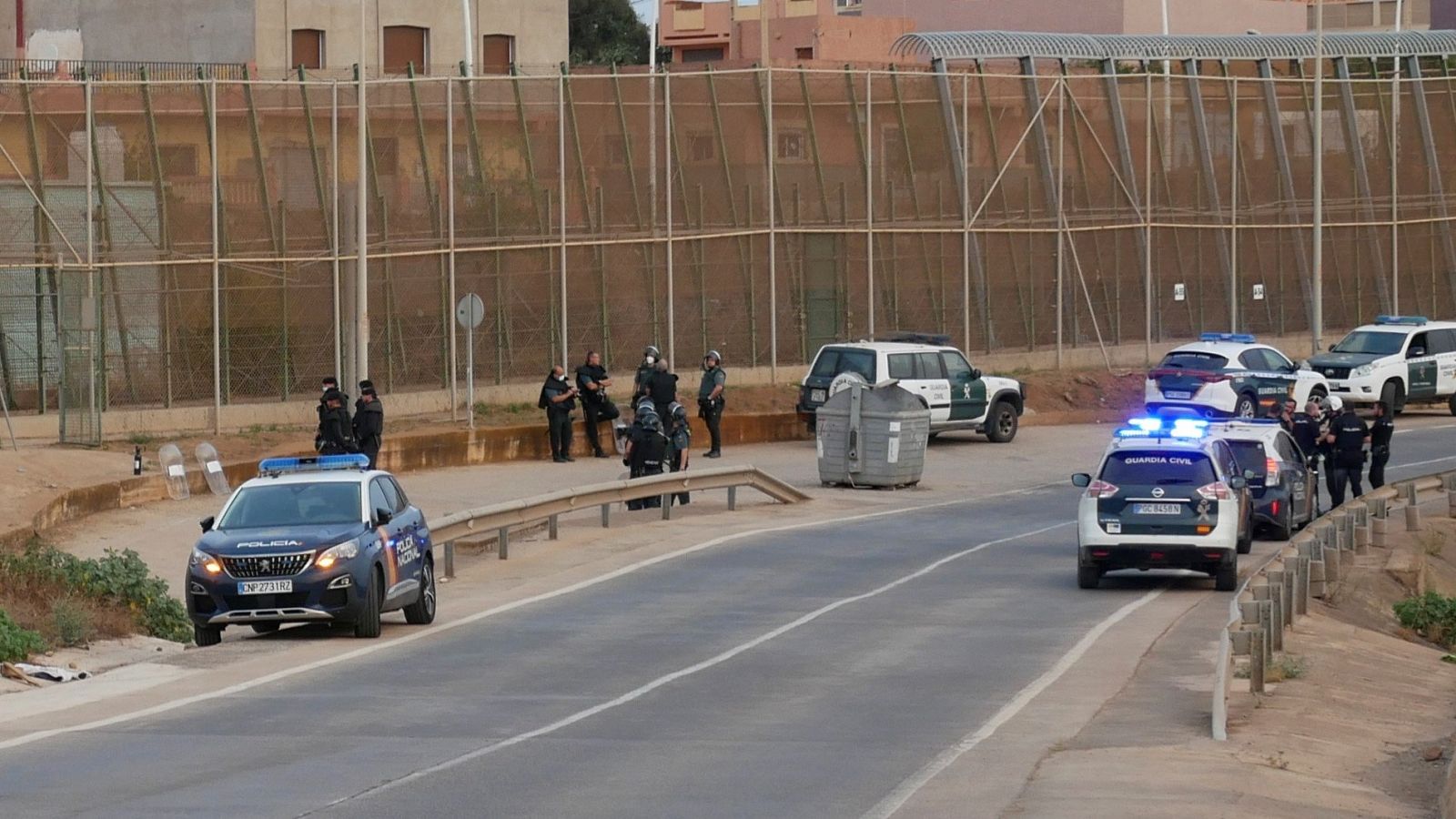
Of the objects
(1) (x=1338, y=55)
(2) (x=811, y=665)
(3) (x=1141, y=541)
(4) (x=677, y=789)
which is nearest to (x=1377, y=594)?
(3) (x=1141, y=541)


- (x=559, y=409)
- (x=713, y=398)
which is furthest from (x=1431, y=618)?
(x=559, y=409)

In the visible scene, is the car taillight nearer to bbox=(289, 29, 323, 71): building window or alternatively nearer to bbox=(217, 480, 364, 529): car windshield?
bbox=(217, 480, 364, 529): car windshield

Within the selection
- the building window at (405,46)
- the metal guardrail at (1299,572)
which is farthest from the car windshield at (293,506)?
the building window at (405,46)

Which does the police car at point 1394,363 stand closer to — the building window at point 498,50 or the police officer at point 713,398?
the police officer at point 713,398

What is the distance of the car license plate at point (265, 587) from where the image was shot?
764 inches

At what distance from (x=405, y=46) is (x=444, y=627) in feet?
144

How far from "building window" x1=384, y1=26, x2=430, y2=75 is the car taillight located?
4140cm

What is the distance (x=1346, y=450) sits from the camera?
32.6m

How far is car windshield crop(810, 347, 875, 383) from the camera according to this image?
3872 centimetres

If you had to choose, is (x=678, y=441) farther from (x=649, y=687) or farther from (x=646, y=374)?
(x=649, y=687)

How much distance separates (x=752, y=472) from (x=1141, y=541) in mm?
8837

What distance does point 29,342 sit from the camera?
1411 inches

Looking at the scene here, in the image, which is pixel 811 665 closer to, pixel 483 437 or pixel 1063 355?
pixel 483 437

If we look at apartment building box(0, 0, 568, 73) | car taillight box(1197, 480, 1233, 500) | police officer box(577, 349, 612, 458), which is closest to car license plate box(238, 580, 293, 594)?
car taillight box(1197, 480, 1233, 500)
